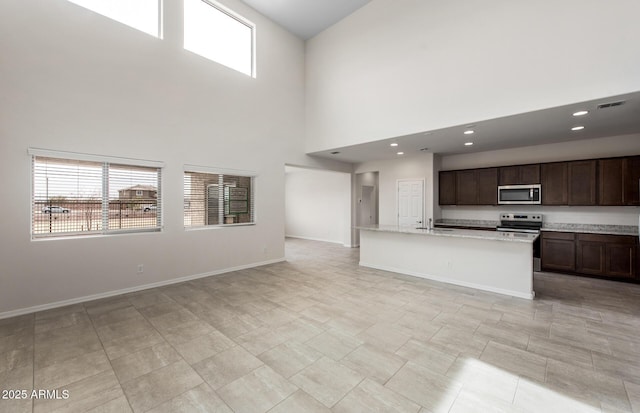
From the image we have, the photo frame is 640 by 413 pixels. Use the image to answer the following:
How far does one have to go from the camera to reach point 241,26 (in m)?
5.74

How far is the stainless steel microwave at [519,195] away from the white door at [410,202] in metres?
1.76

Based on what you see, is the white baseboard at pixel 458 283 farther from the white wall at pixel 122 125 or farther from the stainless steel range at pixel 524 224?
the white wall at pixel 122 125

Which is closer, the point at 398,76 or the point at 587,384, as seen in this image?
the point at 587,384

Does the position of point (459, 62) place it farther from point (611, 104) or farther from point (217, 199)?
point (217, 199)

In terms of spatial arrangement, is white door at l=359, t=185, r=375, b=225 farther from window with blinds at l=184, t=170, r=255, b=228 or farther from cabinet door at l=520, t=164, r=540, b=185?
cabinet door at l=520, t=164, r=540, b=185

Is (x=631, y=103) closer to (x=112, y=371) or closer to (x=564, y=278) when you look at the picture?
(x=564, y=278)

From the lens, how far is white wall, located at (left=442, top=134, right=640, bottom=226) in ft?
16.4

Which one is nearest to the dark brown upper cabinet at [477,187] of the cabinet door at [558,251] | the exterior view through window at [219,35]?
the cabinet door at [558,251]

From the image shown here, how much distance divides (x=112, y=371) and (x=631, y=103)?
6.50 meters

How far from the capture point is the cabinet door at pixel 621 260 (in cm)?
463

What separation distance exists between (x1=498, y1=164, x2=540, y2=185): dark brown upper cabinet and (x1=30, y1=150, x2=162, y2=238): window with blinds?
7143mm

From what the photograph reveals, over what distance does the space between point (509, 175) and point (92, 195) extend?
7.99 m

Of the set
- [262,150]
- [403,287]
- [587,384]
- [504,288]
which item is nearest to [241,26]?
[262,150]

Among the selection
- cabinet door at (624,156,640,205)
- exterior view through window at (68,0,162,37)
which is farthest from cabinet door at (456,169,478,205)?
exterior view through window at (68,0,162,37)
